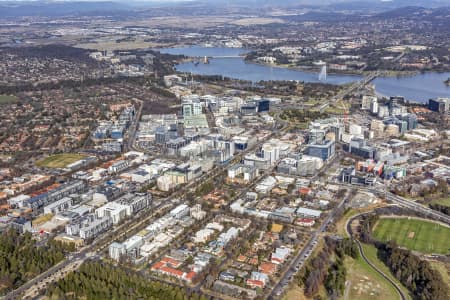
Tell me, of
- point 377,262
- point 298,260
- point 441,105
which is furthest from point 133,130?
point 441,105

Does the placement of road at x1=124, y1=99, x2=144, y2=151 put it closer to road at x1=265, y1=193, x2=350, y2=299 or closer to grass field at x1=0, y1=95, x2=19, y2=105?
grass field at x1=0, y1=95, x2=19, y2=105

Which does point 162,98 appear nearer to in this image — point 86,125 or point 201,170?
point 86,125

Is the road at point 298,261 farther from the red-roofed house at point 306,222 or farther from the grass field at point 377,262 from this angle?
the grass field at point 377,262

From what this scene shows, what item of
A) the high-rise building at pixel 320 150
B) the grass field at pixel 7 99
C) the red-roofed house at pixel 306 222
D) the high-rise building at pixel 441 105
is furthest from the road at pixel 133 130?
the high-rise building at pixel 441 105

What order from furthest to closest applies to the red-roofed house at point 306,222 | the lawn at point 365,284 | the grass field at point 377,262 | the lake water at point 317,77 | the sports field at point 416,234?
1. the lake water at point 317,77
2. the red-roofed house at point 306,222
3. the sports field at point 416,234
4. the grass field at point 377,262
5. the lawn at point 365,284

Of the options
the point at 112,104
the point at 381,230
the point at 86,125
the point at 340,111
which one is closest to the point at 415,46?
the point at 340,111

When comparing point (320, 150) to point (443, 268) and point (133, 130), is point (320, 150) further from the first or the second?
point (133, 130)

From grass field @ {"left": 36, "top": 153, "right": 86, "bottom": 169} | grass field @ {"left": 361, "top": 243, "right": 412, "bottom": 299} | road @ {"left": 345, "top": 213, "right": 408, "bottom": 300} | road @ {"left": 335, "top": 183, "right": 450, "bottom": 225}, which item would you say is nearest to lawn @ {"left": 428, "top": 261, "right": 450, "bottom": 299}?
grass field @ {"left": 361, "top": 243, "right": 412, "bottom": 299}
